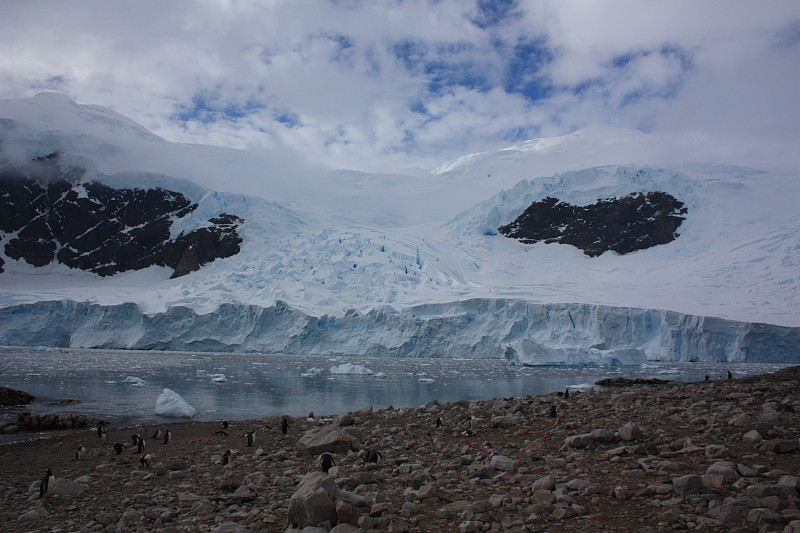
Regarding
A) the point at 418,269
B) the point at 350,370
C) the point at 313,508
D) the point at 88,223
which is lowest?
the point at 350,370

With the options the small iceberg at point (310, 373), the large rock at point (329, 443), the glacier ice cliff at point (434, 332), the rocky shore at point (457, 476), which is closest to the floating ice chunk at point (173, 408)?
the rocky shore at point (457, 476)

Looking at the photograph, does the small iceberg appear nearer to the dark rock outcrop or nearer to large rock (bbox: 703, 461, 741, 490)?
the dark rock outcrop

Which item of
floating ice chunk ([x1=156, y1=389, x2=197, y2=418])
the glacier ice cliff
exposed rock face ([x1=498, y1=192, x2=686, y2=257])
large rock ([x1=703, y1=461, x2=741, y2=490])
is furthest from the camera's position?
exposed rock face ([x1=498, y1=192, x2=686, y2=257])

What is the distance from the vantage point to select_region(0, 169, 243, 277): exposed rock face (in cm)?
5628

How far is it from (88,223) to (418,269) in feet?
145

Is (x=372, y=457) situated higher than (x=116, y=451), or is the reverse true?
(x=372, y=457)

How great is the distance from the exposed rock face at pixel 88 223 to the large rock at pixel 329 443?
169ft

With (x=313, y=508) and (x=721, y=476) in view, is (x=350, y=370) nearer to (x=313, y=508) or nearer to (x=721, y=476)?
(x=313, y=508)

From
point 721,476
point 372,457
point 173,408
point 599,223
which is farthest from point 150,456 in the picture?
point 599,223

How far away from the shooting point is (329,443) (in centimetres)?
572

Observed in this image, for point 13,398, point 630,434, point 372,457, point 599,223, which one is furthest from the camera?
point 599,223

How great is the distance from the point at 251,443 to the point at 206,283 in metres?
32.7

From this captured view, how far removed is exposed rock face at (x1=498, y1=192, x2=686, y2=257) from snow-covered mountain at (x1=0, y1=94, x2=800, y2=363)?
41 cm

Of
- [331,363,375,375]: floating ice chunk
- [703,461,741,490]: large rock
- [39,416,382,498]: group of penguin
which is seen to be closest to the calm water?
[331,363,375,375]: floating ice chunk
